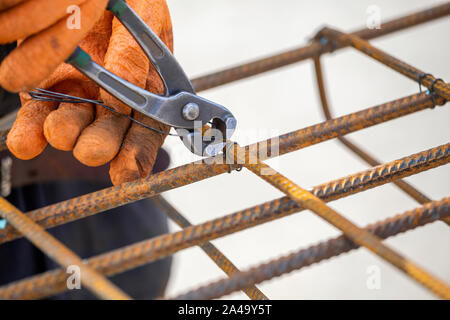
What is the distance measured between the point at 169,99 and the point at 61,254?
158mm

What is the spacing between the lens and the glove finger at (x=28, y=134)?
46cm

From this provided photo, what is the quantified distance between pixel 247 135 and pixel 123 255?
0.74ft

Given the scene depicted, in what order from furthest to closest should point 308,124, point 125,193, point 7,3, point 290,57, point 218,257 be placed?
1. point 308,124
2. point 290,57
3. point 218,257
4. point 125,193
5. point 7,3

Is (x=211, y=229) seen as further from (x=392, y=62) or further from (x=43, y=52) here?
(x=392, y=62)

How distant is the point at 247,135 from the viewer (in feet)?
1.92

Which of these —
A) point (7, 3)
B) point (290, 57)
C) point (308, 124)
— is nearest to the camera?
point (7, 3)

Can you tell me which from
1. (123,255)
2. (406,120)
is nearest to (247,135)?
(123,255)

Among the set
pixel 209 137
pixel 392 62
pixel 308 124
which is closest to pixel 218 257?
pixel 209 137

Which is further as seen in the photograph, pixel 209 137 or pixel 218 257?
pixel 218 257

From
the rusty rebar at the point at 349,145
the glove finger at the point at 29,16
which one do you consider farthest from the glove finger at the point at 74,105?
the rusty rebar at the point at 349,145

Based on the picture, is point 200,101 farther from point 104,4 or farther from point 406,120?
point 406,120

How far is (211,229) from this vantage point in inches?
16.7

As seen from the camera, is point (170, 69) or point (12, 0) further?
point (170, 69)

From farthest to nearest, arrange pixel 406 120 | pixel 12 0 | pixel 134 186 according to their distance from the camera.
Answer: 1. pixel 406 120
2. pixel 134 186
3. pixel 12 0
